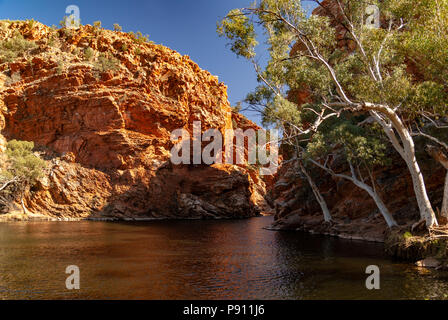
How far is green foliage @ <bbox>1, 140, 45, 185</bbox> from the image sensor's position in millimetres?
45531

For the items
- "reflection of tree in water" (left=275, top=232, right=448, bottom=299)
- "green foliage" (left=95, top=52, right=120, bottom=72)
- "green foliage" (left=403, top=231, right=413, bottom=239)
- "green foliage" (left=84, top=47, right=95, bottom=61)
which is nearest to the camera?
"reflection of tree in water" (left=275, top=232, right=448, bottom=299)

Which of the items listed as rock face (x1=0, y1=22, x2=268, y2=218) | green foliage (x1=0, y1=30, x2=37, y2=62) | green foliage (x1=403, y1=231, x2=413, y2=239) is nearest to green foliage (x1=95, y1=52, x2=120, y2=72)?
rock face (x1=0, y1=22, x2=268, y2=218)

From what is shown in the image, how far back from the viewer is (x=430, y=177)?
23.0 metres

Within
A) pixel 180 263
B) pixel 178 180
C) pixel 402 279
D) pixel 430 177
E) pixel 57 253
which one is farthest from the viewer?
pixel 178 180

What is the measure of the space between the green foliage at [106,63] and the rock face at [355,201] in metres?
39.8

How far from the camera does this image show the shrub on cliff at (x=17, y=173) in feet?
147

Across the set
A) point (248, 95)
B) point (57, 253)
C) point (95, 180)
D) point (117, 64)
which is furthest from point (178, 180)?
point (57, 253)

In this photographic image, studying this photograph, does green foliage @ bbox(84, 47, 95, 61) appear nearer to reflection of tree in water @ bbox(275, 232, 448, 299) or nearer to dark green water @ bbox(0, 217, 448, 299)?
dark green water @ bbox(0, 217, 448, 299)

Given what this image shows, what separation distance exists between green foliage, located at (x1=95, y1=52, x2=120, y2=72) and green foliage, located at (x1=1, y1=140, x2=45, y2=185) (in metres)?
19.2

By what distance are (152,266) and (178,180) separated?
45.3m

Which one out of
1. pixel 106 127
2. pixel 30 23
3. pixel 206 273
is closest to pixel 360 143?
pixel 206 273

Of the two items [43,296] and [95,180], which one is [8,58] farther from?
[43,296]

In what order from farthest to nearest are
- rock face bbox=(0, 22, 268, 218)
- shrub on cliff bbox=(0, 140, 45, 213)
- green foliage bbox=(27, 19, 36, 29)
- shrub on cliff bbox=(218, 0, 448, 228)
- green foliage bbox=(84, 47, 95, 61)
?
green foliage bbox=(27, 19, 36, 29) < green foliage bbox=(84, 47, 95, 61) < rock face bbox=(0, 22, 268, 218) < shrub on cliff bbox=(0, 140, 45, 213) < shrub on cliff bbox=(218, 0, 448, 228)
